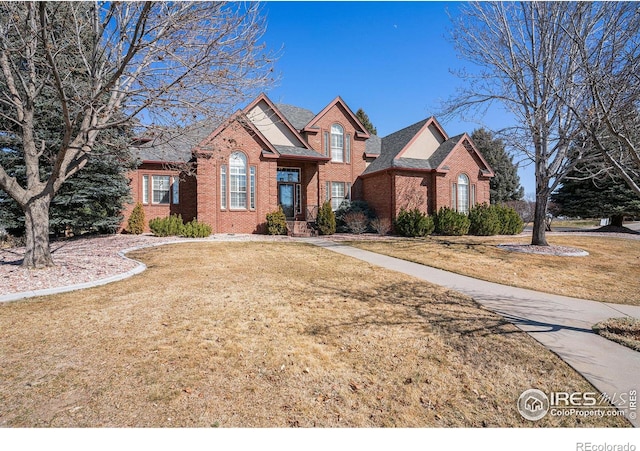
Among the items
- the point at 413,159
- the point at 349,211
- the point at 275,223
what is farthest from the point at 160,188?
the point at 413,159

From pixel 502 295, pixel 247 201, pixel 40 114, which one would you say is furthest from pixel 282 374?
pixel 40 114

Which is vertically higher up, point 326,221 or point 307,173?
point 307,173

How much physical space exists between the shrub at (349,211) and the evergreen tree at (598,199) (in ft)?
48.4

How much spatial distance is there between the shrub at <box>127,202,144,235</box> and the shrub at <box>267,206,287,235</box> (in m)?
7.17

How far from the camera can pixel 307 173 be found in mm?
21078

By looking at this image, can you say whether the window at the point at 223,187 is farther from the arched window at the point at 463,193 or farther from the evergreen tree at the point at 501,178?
the evergreen tree at the point at 501,178

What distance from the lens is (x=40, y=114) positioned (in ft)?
47.0

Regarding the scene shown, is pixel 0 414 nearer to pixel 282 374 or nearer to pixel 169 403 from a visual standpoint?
pixel 169 403

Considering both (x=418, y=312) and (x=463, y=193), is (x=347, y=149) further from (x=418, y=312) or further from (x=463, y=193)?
(x=418, y=312)

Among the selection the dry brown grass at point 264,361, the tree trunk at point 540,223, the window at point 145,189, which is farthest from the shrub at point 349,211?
the dry brown grass at point 264,361

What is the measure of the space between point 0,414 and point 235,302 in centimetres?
320

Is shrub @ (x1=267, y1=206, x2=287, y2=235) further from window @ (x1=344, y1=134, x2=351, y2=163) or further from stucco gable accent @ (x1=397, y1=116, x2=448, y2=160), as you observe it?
stucco gable accent @ (x1=397, y1=116, x2=448, y2=160)

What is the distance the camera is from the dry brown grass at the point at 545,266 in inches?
302

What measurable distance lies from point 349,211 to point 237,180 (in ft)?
24.1
